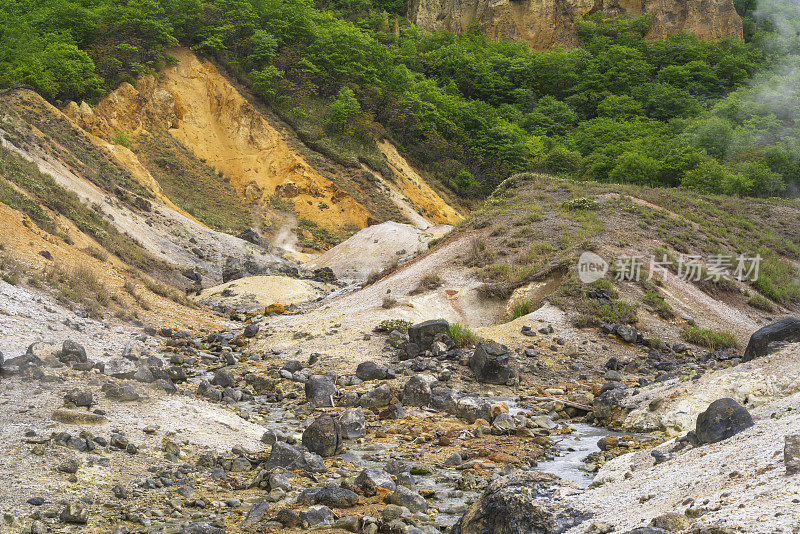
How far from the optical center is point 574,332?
14.9 meters

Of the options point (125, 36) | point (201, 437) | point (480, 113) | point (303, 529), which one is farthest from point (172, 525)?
point (480, 113)

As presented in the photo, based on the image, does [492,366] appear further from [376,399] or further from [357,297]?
[357,297]

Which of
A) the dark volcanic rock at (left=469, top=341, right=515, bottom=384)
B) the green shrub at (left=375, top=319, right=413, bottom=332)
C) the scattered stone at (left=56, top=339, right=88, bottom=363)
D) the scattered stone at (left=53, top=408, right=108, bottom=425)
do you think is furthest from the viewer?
the green shrub at (left=375, top=319, right=413, bottom=332)

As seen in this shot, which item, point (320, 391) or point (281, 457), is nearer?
point (281, 457)

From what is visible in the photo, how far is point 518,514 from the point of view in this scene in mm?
4945

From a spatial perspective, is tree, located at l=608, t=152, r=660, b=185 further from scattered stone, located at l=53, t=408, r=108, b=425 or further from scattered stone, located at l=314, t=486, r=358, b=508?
scattered stone, located at l=53, t=408, r=108, b=425

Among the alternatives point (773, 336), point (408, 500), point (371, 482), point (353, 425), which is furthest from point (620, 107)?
point (408, 500)

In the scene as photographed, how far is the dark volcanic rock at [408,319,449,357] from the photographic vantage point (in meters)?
13.7

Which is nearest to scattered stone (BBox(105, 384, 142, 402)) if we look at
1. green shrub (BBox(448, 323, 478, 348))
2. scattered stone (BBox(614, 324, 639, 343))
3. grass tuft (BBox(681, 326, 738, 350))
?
green shrub (BBox(448, 323, 478, 348))

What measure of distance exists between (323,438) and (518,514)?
353cm

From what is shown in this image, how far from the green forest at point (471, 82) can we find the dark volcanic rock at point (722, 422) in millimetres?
30831

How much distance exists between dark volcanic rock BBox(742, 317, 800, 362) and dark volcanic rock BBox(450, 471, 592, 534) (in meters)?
6.28

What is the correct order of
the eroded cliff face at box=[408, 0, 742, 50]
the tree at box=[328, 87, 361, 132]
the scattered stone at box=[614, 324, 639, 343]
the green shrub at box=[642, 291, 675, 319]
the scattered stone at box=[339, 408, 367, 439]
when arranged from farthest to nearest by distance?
the eroded cliff face at box=[408, 0, 742, 50]
the tree at box=[328, 87, 361, 132]
the green shrub at box=[642, 291, 675, 319]
the scattered stone at box=[614, 324, 639, 343]
the scattered stone at box=[339, 408, 367, 439]

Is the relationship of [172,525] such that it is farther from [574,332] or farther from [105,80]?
[105,80]
